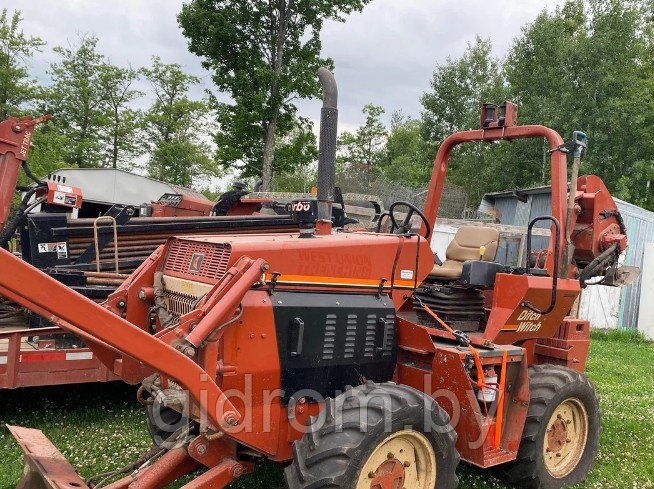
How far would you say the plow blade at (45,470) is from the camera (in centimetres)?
364

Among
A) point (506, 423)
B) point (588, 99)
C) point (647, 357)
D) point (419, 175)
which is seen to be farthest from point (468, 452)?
point (419, 175)

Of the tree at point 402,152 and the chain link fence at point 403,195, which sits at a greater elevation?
the tree at point 402,152

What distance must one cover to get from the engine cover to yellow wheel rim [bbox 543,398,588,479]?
5.08 ft

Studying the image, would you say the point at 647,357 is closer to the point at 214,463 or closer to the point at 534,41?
the point at 214,463

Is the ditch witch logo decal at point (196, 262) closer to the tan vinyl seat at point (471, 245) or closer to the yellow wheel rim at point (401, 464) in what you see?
the yellow wheel rim at point (401, 464)

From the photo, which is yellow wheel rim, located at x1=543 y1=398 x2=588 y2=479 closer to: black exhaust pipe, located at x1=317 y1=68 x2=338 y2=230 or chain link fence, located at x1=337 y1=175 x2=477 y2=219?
black exhaust pipe, located at x1=317 y1=68 x2=338 y2=230

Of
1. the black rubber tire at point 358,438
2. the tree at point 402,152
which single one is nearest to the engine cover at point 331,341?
the black rubber tire at point 358,438

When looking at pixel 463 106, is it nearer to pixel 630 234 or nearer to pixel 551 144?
pixel 630 234

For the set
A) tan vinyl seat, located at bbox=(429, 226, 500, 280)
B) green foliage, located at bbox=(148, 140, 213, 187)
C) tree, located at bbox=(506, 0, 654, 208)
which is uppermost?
tree, located at bbox=(506, 0, 654, 208)

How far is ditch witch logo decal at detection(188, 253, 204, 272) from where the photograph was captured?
4062 mm

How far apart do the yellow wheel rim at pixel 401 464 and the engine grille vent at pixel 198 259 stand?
1408 mm

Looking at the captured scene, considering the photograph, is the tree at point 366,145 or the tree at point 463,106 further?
the tree at point 366,145

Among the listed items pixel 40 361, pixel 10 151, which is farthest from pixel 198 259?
pixel 10 151

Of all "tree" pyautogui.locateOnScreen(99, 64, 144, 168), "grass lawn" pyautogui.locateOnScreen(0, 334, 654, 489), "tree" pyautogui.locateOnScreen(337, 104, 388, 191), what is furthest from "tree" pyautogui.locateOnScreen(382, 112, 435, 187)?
"grass lawn" pyautogui.locateOnScreen(0, 334, 654, 489)
